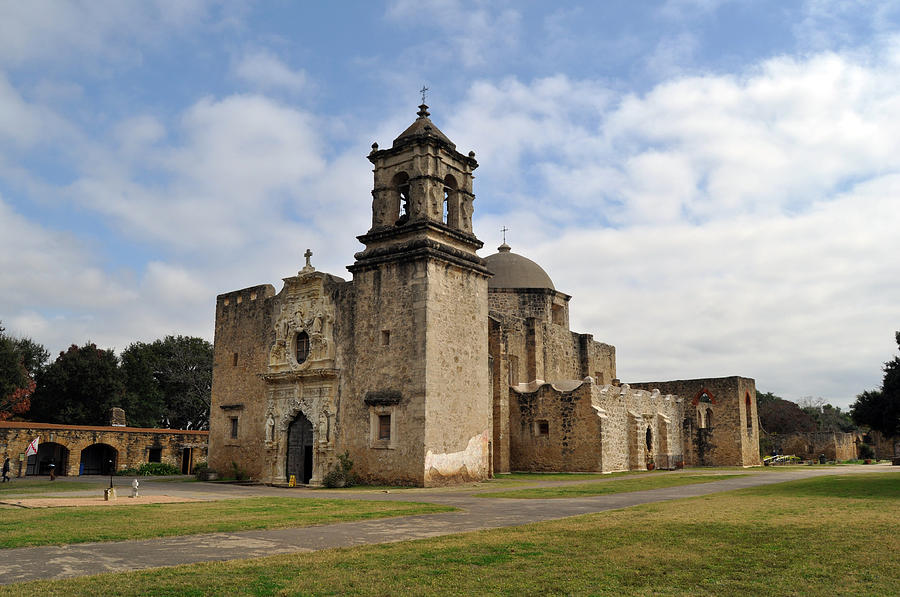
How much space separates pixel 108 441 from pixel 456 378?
766 inches

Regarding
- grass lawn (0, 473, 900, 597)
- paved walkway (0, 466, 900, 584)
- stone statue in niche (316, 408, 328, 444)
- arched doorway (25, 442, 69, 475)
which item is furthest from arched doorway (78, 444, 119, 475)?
grass lawn (0, 473, 900, 597)

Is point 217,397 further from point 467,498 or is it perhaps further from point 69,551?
point 69,551

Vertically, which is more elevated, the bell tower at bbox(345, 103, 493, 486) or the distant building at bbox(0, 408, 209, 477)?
the bell tower at bbox(345, 103, 493, 486)

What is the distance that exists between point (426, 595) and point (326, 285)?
19523 millimetres

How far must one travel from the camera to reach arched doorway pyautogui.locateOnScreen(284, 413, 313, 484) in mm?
24312

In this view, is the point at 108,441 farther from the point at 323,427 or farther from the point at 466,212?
the point at 466,212

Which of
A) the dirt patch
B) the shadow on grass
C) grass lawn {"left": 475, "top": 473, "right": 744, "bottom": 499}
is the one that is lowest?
grass lawn {"left": 475, "top": 473, "right": 744, "bottom": 499}

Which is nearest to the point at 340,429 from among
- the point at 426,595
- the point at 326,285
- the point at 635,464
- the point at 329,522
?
the point at 326,285

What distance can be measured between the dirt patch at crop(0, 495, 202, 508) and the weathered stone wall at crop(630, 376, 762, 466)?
96.5 feet

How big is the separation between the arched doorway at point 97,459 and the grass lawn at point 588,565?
30.5m

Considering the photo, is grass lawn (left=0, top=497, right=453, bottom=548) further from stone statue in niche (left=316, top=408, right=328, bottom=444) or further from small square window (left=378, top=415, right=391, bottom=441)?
stone statue in niche (left=316, top=408, right=328, bottom=444)

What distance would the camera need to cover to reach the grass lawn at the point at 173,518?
9867 mm

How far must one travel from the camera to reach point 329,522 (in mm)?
11609

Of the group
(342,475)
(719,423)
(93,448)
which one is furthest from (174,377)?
(719,423)
